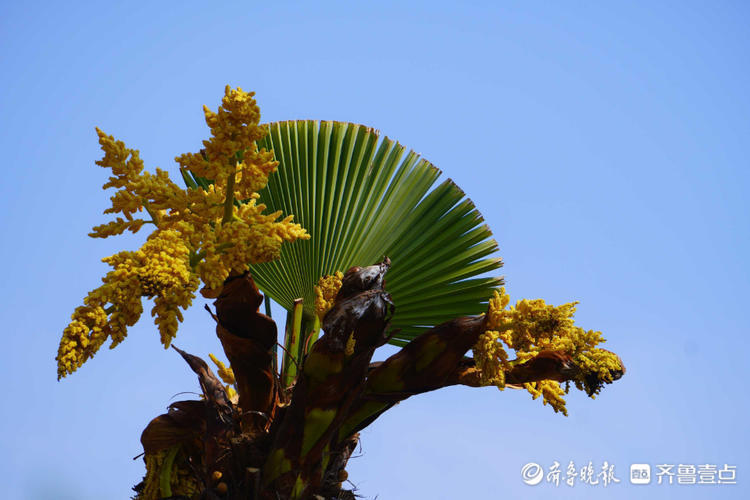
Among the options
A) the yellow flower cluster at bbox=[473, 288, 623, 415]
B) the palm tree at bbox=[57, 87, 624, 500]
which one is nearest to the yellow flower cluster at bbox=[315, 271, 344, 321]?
the palm tree at bbox=[57, 87, 624, 500]

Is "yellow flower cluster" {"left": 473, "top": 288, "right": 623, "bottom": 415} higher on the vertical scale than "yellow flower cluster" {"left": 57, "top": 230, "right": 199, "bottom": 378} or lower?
higher

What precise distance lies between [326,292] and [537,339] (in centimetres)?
186

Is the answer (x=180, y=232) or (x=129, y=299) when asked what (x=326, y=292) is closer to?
(x=180, y=232)

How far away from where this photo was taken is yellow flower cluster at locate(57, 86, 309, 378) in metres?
4.61

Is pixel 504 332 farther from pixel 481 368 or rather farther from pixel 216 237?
pixel 216 237

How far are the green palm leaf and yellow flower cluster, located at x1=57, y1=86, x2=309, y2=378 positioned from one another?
189 cm

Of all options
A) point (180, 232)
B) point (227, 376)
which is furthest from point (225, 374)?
point (180, 232)

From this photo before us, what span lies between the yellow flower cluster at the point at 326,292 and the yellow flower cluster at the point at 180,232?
1462 millimetres

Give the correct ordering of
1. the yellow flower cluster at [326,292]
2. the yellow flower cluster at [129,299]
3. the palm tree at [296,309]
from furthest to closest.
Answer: the yellow flower cluster at [326,292], the palm tree at [296,309], the yellow flower cluster at [129,299]

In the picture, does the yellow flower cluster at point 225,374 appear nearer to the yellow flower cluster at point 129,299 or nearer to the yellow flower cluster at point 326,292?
the yellow flower cluster at point 326,292

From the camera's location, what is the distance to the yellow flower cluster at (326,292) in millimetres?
6609

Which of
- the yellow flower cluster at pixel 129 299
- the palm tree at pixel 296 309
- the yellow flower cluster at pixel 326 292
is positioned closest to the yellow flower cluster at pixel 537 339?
the palm tree at pixel 296 309

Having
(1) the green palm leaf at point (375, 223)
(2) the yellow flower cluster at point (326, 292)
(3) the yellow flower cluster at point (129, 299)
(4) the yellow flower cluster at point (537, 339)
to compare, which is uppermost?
(1) the green palm leaf at point (375, 223)

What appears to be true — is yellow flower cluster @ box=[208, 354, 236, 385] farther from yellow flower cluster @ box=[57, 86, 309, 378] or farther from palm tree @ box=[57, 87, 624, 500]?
yellow flower cluster @ box=[57, 86, 309, 378]
